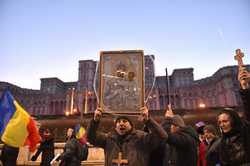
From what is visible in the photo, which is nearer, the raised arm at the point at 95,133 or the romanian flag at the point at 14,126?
the raised arm at the point at 95,133

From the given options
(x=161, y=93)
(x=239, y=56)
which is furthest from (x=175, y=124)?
(x=161, y=93)

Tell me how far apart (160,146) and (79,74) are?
122ft

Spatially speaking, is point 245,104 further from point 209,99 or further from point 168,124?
point 209,99

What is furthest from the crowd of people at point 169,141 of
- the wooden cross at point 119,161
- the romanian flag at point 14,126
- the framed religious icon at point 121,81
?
the romanian flag at point 14,126

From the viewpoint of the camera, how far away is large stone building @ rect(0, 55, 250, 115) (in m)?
32.1

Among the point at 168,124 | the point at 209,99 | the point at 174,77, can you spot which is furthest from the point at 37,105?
the point at 168,124

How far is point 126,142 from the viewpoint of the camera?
295cm

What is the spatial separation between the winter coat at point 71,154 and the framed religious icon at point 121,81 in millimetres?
3033

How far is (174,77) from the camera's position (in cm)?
4084

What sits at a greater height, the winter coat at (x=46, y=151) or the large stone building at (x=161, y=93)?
the large stone building at (x=161, y=93)

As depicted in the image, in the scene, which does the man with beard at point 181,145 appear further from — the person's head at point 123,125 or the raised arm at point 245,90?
the raised arm at point 245,90

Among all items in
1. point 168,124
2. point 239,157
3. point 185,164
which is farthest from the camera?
point 168,124

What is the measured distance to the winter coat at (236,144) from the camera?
248 cm

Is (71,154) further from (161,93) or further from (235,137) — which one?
(161,93)
